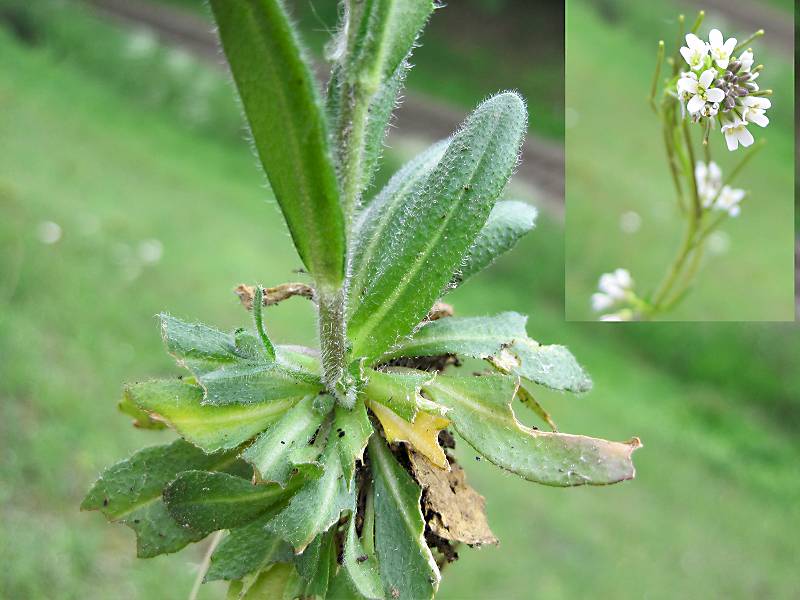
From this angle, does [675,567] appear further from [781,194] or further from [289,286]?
[289,286]

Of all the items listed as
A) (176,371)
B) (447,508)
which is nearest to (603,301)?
(447,508)

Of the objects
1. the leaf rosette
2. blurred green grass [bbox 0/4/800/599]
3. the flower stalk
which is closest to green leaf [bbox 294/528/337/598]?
the leaf rosette

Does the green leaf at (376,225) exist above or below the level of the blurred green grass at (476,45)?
above

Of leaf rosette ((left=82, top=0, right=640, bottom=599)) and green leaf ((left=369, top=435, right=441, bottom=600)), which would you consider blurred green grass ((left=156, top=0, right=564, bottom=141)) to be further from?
green leaf ((left=369, top=435, right=441, bottom=600))

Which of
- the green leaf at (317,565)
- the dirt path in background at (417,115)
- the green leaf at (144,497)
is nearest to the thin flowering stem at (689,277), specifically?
the green leaf at (317,565)

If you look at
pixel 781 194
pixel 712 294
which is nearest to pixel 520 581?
pixel 712 294

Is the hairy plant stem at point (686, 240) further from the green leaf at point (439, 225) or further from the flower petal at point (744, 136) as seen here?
the green leaf at point (439, 225)
